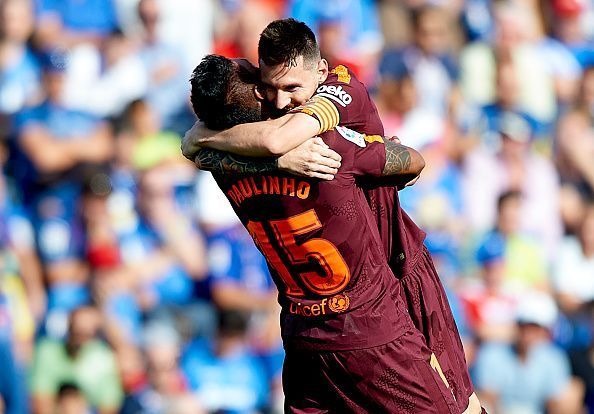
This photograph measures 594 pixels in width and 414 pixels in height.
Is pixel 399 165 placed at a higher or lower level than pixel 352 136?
lower

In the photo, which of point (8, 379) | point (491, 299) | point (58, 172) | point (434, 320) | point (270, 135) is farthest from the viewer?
point (491, 299)

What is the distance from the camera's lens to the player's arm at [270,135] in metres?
5.17

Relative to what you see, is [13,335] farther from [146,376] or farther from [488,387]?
[488,387]

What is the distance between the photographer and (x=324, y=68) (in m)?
5.58

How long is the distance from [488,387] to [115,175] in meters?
3.28

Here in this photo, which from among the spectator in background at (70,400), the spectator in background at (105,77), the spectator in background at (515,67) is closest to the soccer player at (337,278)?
the spectator in background at (70,400)

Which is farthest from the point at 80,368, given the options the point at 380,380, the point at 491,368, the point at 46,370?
the point at 380,380

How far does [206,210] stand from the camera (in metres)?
9.93

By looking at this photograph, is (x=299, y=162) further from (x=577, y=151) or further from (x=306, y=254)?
(x=577, y=151)

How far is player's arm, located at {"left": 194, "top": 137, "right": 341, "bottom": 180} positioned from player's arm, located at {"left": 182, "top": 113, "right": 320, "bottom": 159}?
0.04 meters

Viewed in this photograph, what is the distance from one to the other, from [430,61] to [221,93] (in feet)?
19.7

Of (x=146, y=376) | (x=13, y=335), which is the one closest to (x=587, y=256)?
(x=146, y=376)

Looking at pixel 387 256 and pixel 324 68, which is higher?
pixel 324 68

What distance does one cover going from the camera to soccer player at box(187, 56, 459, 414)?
5406 millimetres
